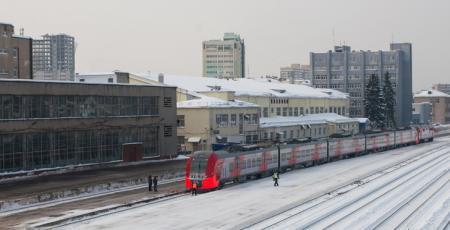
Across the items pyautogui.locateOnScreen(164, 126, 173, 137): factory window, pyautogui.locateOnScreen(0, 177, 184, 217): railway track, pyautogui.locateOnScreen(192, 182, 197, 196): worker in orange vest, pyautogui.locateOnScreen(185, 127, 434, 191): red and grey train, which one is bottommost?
pyautogui.locateOnScreen(0, 177, 184, 217): railway track

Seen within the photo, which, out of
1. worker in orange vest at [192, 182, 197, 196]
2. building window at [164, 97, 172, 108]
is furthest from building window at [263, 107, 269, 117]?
worker in orange vest at [192, 182, 197, 196]

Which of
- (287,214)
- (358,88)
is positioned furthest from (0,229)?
(358,88)

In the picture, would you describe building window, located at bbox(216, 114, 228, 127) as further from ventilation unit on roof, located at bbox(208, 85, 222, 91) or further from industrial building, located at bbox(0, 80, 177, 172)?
ventilation unit on roof, located at bbox(208, 85, 222, 91)

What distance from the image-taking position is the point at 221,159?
1911 inches

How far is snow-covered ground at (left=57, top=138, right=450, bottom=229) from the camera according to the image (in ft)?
116

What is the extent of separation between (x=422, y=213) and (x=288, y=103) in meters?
73.9

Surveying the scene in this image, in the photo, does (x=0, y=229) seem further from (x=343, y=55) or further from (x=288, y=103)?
(x=343, y=55)

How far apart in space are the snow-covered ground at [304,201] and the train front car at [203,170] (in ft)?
3.34

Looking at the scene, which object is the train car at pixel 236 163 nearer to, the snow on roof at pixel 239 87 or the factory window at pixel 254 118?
the factory window at pixel 254 118

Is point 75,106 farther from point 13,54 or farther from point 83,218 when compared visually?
point 83,218

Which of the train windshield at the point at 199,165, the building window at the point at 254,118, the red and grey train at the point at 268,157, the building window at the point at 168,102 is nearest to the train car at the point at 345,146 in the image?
the red and grey train at the point at 268,157

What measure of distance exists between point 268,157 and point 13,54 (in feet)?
117

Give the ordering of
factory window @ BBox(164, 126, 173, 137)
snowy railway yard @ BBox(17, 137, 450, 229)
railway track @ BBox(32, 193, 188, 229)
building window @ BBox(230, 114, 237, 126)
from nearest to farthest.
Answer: railway track @ BBox(32, 193, 188, 229) → snowy railway yard @ BBox(17, 137, 450, 229) → factory window @ BBox(164, 126, 173, 137) → building window @ BBox(230, 114, 237, 126)

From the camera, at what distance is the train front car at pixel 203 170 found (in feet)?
155
